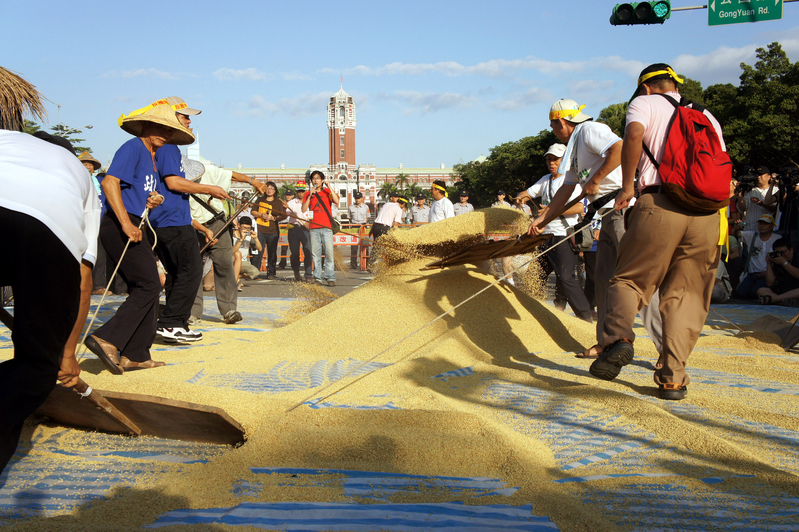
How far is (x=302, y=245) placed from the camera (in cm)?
1220

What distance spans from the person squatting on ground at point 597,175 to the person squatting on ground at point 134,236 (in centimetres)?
269

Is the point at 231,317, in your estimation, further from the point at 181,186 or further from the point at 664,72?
the point at 664,72

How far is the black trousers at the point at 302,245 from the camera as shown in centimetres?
1177

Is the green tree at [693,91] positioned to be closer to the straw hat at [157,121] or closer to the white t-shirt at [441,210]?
the white t-shirt at [441,210]

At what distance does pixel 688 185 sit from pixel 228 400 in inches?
102

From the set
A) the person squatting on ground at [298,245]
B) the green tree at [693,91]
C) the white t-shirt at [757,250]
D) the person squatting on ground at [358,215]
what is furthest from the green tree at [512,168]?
the white t-shirt at [757,250]

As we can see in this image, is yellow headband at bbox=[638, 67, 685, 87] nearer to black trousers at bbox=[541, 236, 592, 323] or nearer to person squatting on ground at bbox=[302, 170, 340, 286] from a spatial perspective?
black trousers at bbox=[541, 236, 592, 323]

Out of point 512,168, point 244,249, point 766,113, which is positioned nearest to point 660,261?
point 244,249

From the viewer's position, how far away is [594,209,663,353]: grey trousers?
436cm

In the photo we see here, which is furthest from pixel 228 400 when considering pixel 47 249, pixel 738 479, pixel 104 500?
pixel 738 479

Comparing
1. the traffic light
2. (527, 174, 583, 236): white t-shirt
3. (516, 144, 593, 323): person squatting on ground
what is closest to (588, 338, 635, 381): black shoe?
(516, 144, 593, 323): person squatting on ground

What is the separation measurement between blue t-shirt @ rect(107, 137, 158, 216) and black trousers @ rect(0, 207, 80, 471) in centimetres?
243

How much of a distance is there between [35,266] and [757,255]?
9.64 metres

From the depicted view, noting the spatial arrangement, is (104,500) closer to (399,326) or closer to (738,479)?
(738,479)
